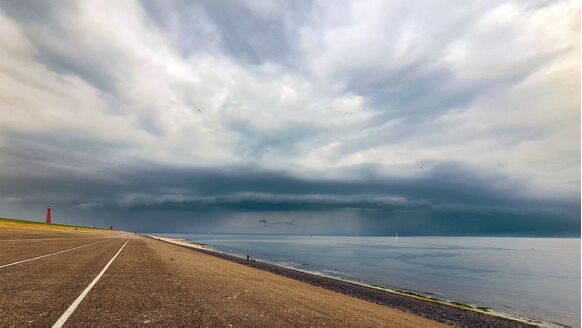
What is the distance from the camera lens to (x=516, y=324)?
76.0 feet

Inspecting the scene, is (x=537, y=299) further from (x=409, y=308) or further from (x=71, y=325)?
(x=71, y=325)

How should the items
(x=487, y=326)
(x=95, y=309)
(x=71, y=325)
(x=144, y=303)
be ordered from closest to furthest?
1. (x=71, y=325)
2. (x=95, y=309)
3. (x=144, y=303)
4. (x=487, y=326)

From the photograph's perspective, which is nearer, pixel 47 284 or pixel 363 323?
pixel 363 323

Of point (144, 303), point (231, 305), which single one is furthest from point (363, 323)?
point (144, 303)

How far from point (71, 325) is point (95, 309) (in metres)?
1.58

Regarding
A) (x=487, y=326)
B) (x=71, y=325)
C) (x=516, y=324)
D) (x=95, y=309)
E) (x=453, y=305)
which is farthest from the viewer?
(x=453, y=305)


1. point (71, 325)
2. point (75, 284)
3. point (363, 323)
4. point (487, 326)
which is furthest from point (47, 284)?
point (487, 326)

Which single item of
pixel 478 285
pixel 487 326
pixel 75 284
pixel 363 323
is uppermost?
pixel 75 284

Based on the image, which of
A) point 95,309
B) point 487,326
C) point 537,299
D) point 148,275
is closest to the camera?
point 95,309

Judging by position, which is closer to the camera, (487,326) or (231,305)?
(231,305)

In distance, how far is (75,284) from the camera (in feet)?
39.9

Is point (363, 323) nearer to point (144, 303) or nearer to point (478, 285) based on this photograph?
point (144, 303)

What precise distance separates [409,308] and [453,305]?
7778 millimetres

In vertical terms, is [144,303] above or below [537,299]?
above
